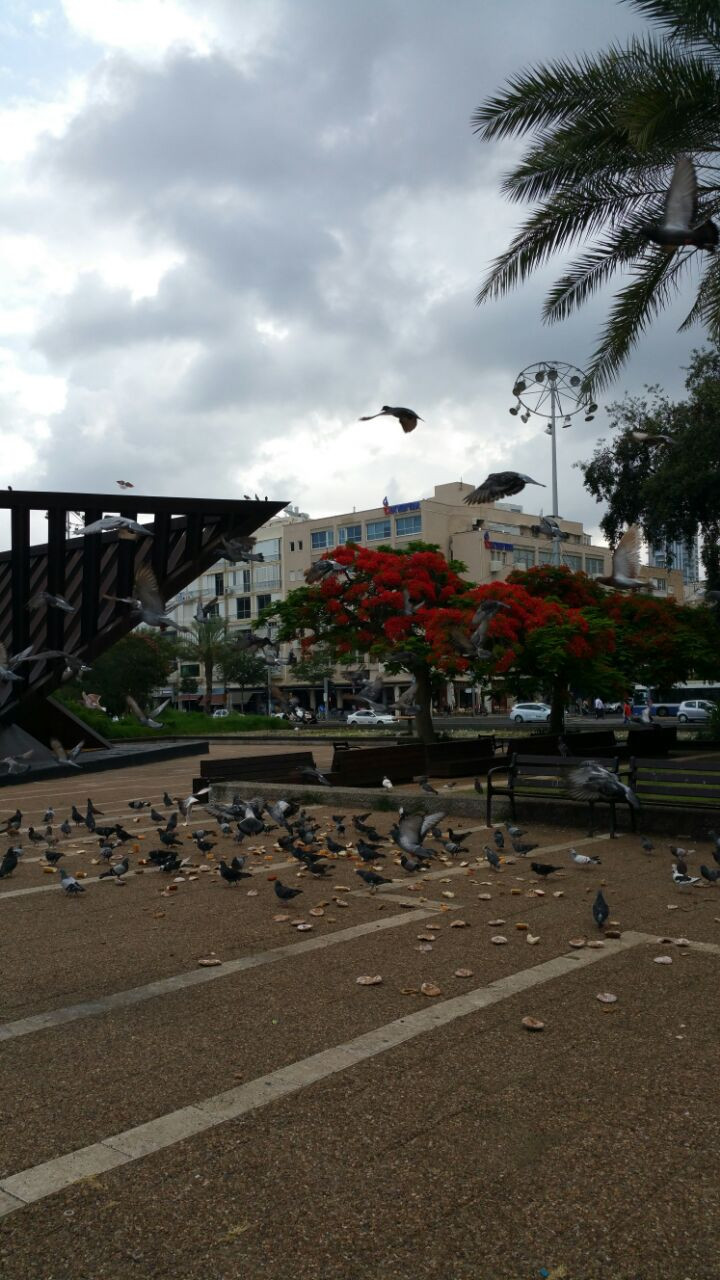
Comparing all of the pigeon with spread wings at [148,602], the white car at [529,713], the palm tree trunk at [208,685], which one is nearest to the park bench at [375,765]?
the pigeon with spread wings at [148,602]

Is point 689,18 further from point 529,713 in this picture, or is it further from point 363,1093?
point 529,713

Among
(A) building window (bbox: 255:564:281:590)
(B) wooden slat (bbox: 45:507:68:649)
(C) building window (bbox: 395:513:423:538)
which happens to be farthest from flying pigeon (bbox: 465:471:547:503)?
(A) building window (bbox: 255:564:281:590)

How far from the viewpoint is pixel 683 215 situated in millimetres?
9266

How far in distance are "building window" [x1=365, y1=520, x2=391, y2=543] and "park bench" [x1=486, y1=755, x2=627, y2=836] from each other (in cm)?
7145

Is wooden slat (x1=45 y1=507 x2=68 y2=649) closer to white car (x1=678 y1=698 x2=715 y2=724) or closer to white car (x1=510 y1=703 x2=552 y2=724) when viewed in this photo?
white car (x1=510 y1=703 x2=552 y2=724)

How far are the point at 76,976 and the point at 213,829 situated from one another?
21.6 feet

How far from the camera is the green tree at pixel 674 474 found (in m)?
22.3

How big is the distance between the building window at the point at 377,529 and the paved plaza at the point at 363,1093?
250ft

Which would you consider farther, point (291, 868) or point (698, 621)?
point (698, 621)

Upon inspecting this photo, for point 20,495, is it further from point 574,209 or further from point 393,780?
point 574,209

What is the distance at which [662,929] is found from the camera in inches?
264

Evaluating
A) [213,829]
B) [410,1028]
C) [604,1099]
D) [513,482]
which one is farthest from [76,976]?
[513,482]

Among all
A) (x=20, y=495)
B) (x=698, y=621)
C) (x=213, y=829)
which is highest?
(x=20, y=495)

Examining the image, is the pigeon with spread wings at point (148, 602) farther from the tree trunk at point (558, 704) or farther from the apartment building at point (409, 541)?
the apartment building at point (409, 541)
